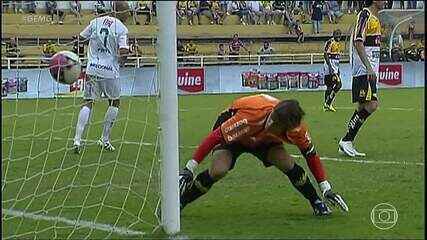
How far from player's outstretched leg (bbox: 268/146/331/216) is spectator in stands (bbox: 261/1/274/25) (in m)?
33.2

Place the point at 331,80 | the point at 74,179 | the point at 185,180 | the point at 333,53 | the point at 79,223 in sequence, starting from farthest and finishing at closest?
the point at 333,53, the point at 331,80, the point at 74,179, the point at 185,180, the point at 79,223

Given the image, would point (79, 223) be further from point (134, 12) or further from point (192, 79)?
point (192, 79)

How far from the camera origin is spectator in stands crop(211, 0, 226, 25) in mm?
38978

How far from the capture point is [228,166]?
7.00 metres

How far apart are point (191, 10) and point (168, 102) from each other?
31926mm

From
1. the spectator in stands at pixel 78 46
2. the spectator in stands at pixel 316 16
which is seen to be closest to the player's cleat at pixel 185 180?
the spectator in stands at pixel 78 46

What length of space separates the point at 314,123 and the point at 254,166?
6.68m

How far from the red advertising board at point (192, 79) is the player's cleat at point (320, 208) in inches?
853

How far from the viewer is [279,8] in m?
41.0

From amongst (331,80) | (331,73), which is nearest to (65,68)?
(331,80)

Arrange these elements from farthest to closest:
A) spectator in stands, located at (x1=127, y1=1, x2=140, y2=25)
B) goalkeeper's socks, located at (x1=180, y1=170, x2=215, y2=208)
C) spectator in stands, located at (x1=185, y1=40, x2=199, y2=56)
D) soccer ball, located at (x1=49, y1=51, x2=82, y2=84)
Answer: spectator in stands, located at (x1=185, y1=40, x2=199, y2=56) < spectator in stands, located at (x1=127, y1=1, x2=140, y2=25) < soccer ball, located at (x1=49, y1=51, x2=82, y2=84) < goalkeeper's socks, located at (x1=180, y1=170, x2=215, y2=208)

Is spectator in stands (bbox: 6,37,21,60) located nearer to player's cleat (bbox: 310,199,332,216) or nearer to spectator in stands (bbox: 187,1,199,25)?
player's cleat (bbox: 310,199,332,216)

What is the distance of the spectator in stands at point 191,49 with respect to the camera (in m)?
33.1

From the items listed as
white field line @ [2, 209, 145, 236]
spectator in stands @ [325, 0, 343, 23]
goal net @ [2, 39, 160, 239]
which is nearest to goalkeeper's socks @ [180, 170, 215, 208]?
goal net @ [2, 39, 160, 239]
